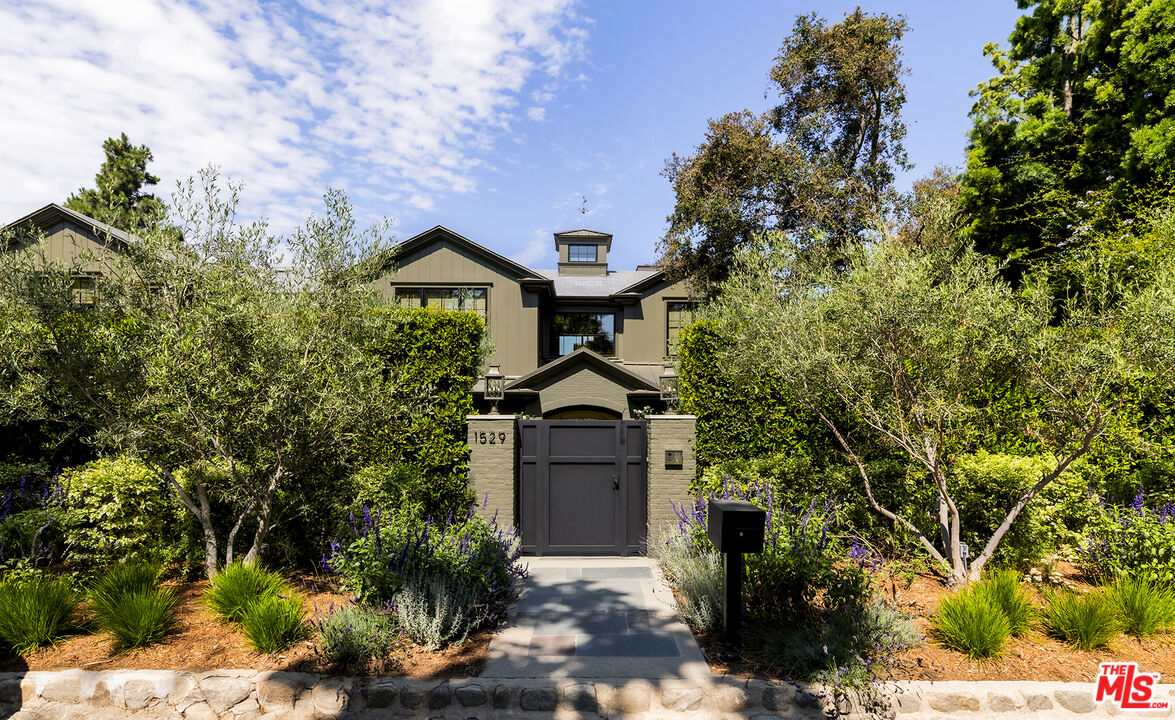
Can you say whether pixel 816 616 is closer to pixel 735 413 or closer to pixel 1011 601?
pixel 1011 601

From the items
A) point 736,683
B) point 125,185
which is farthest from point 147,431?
point 125,185

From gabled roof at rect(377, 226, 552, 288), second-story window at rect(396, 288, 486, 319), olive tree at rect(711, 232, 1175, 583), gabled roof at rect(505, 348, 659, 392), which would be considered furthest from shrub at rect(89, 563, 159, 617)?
gabled roof at rect(377, 226, 552, 288)

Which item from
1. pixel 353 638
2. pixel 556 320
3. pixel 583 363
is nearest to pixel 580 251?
pixel 556 320

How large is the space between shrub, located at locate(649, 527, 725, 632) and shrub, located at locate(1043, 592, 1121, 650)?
9.62 ft

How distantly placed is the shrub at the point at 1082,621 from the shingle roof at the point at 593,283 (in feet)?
54.2

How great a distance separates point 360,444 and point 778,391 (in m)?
5.65

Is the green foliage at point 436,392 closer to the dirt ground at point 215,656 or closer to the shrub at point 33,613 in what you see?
the dirt ground at point 215,656

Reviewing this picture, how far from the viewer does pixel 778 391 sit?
320 inches

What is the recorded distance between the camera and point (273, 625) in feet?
15.9

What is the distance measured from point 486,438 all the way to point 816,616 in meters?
4.79

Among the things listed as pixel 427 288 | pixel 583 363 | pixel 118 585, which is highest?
pixel 427 288

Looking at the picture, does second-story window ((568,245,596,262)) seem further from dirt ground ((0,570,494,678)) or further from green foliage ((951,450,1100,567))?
dirt ground ((0,570,494,678))
